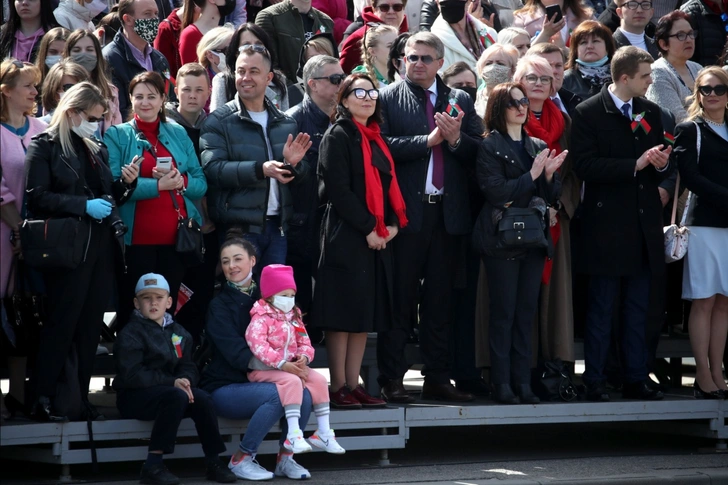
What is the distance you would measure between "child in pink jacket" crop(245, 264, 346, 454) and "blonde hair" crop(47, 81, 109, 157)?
1.45 meters

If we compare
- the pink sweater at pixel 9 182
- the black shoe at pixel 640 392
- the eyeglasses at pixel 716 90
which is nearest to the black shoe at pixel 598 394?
the black shoe at pixel 640 392

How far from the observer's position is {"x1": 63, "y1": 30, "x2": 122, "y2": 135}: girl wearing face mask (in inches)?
334

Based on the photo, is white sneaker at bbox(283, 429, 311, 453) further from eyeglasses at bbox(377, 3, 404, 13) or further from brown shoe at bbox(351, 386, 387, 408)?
eyeglasses at bbox(377, 3, 404, 13)

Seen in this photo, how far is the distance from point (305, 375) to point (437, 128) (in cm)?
198

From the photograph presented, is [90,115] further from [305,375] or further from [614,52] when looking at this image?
[614,52]

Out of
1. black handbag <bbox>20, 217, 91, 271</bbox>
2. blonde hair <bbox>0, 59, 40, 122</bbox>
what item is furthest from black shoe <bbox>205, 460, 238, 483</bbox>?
blonde hair <bbox>0, 59, 40, 122</bbox>

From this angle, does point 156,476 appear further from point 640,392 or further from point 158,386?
point 640,392

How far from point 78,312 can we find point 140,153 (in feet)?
3.94

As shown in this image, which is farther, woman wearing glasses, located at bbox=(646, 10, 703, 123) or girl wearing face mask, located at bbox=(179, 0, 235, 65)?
girl wearing face mask, located at bbox=(179, 0, 235, 65)

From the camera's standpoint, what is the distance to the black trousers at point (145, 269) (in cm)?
786

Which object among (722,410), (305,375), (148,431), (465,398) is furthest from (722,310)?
(148,431)

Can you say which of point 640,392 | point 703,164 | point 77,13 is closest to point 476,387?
point 640,392

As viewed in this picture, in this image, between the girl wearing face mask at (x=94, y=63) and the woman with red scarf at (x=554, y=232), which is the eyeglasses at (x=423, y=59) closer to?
the woman with red scarf at (x=554, y=232)

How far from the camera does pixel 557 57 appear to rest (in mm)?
9305
